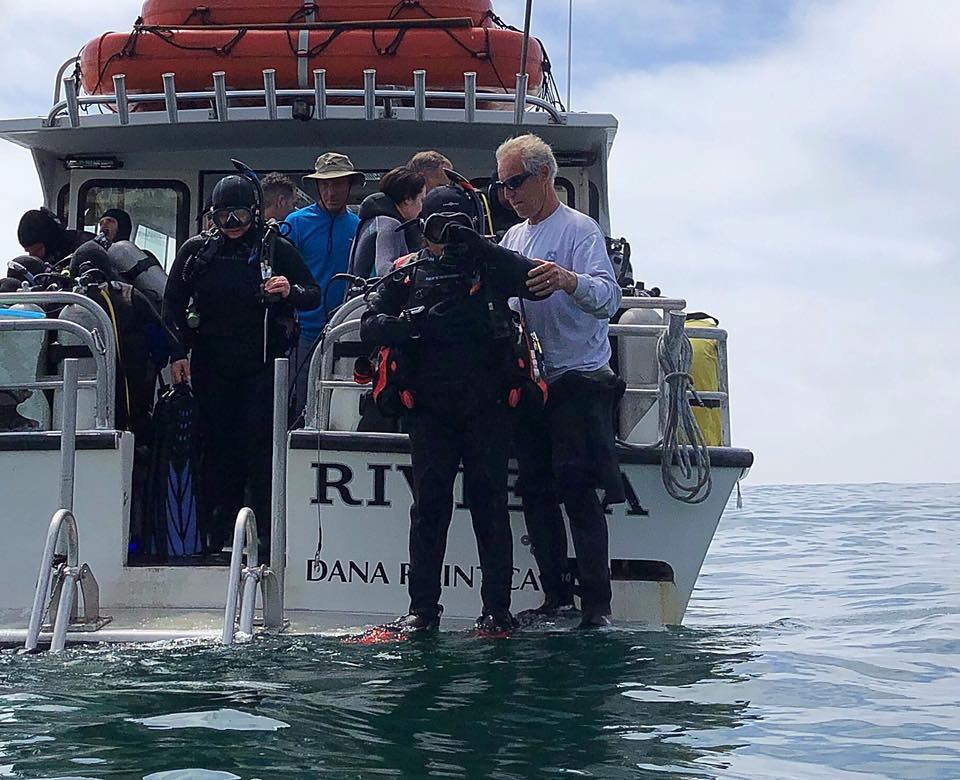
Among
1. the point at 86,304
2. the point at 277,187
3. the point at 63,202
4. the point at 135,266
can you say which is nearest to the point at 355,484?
the point at 86,304

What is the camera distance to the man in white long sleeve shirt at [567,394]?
6.07m

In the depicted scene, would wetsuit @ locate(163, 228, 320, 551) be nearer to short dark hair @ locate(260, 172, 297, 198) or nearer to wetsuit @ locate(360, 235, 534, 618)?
wetsuit @ locate(360, 235, 534, 618)

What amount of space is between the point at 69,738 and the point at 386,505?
2362 millimetres

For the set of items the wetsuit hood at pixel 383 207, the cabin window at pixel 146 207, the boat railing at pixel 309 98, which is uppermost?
the boat railing at pixel 309 98

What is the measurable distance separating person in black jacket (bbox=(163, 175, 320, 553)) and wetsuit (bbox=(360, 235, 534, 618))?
0.92m

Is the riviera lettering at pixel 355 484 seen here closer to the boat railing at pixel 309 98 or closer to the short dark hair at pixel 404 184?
the short dark hair at pixel 404 184

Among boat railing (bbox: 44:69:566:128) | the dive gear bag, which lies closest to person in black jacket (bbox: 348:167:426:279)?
the dive gear bag

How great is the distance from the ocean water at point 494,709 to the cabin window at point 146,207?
4318 millimetres

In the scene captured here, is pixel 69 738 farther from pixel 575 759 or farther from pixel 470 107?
pixel 470 107

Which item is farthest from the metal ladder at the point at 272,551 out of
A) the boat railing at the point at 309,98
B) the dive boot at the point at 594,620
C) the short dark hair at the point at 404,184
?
the boat railing at the point at 309,98

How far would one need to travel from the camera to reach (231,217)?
6617mm

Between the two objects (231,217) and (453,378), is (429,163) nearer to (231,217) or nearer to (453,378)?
(231,217)

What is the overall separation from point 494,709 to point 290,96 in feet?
16.3

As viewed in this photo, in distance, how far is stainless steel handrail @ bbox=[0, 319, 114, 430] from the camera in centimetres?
623
